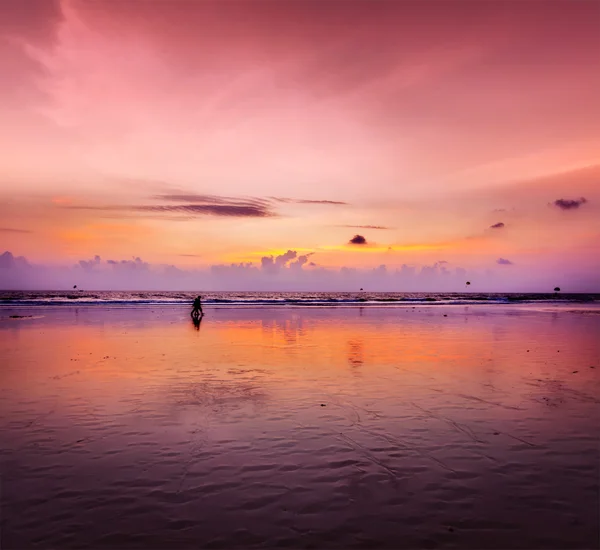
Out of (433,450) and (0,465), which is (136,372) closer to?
(0,465)

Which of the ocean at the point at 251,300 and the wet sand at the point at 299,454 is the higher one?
the ocean at the point at 251,300

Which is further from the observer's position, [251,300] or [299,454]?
[251,300]

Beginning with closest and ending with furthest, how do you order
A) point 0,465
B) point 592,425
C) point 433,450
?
point 0,465 < point 433,450 < point 592,425

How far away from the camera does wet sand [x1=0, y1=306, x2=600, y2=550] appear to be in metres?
5.84

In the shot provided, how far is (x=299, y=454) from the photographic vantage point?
828 centimetres

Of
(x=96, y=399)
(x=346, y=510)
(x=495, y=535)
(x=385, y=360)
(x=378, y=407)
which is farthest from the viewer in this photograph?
(x=385, y=360)

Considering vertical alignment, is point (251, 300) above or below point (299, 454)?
above

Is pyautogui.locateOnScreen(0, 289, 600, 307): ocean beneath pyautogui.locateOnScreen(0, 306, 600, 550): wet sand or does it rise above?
above

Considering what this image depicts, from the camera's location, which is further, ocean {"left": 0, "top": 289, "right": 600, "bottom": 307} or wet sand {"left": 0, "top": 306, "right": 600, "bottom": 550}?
ocean {"left": 0, "top": 289, "right": 600, "bottom": 307}

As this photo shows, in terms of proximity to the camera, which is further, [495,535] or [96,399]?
[96,399]

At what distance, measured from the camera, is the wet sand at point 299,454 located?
5.84 metres

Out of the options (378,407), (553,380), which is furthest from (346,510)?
(553,380)

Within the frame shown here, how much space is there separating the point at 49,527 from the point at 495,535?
570cm

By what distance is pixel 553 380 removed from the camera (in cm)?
1472
